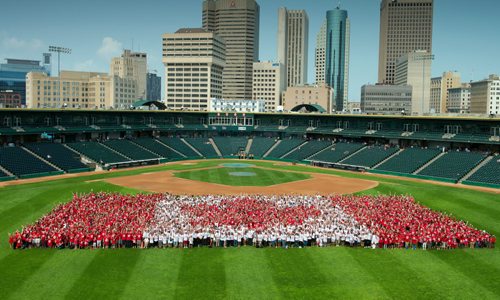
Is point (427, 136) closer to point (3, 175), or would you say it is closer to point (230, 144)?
point (230, 144)

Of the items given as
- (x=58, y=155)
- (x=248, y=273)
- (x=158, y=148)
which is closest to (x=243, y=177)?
(x=158, y=148)

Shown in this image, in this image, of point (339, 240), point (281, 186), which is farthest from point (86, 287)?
point (281, 186)

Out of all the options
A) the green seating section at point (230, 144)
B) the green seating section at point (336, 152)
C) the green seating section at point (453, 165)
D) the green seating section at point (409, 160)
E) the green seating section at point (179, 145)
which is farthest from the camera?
the green seating section at point (230, 144)

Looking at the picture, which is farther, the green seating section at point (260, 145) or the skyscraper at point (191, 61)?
the skyscraper at point (191, 61)

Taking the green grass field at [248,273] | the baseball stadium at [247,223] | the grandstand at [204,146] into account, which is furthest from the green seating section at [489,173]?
the grandstand at [204,146]

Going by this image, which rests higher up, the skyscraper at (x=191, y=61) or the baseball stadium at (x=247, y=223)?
the skyscraper at (x=191, y=61)

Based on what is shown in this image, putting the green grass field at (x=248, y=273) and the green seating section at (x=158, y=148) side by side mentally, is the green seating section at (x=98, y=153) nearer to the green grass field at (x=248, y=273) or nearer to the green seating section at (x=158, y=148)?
the green seating section at (x=158, y=148)

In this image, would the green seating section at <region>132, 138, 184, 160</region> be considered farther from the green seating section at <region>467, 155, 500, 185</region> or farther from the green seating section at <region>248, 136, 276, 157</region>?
the green seating section at <region>467, 155, 500, 185</region>
